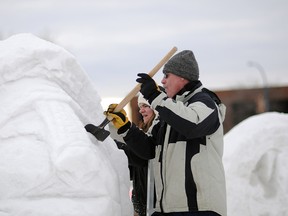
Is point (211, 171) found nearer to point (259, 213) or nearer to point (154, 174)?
point (154, 174)

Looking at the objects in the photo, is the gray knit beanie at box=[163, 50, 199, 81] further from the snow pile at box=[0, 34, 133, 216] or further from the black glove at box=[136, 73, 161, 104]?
the snow pile at box=[0, 34, 133, 216]

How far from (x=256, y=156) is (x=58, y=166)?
410 centimetres

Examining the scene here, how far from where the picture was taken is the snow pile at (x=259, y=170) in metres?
6.63

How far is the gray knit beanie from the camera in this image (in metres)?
4.01

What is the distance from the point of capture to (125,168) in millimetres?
4016

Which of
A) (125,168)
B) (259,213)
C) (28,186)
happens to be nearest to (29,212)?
(28,186)

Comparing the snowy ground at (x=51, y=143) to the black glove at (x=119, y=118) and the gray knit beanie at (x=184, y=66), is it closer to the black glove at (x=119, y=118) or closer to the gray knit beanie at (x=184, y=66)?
the black glove at (x=119, y=118)

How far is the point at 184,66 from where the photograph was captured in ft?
13.1

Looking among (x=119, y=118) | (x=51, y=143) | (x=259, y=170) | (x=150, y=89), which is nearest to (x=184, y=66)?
(x=150, y=89)

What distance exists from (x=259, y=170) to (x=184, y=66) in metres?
3.25

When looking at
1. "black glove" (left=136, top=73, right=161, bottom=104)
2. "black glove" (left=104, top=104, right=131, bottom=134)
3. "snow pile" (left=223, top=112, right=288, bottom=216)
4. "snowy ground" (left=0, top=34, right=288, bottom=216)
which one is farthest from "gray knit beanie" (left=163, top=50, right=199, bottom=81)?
"snow pile" (left=223, top=112, right=288, bottom=216)

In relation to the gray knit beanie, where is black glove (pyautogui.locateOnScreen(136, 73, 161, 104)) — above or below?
below

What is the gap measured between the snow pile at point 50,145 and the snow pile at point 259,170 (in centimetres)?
303

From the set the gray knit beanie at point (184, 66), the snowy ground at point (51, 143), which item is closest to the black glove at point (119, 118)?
the snowy ground at point (51, 143)
